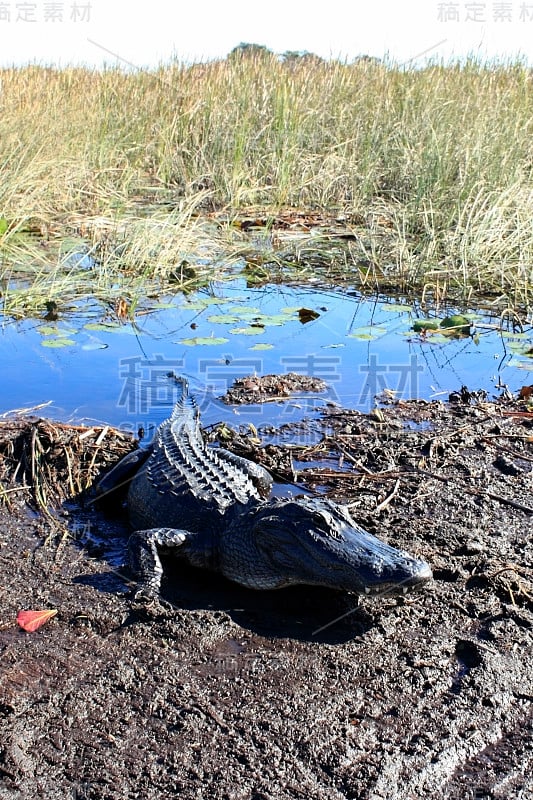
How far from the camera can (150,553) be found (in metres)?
3.02

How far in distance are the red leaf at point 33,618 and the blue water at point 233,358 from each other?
1.81 meters

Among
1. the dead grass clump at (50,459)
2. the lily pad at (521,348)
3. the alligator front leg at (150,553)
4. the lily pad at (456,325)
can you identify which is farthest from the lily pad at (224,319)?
the alligator front leg at (150,553)

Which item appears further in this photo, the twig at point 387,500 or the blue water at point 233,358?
the blue water at point 233,358

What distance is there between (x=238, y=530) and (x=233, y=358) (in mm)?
2691

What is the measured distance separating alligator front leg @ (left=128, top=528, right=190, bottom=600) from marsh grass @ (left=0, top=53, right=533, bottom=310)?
389 centimetres

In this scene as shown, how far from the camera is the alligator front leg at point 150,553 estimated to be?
2.90m

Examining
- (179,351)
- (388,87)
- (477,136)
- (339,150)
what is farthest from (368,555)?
(388,87)

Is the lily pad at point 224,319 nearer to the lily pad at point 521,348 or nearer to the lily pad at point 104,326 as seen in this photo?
the lily pad at point 104,326

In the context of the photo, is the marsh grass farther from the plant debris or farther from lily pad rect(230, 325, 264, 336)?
the plant debris

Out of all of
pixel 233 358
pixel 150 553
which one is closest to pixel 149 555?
pixel 150 553

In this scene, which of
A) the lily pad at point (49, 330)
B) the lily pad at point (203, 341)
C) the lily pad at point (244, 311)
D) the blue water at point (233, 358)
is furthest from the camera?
the lily pad at point (244, 311)

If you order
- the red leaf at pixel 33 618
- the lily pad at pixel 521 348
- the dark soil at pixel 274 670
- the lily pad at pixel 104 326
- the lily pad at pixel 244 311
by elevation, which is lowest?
the red leaf at pixel 33 618

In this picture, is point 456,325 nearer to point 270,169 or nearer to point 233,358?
point 233,358

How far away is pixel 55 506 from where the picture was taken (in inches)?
140
